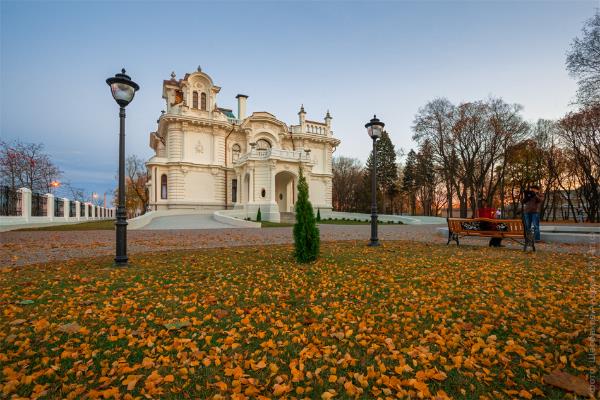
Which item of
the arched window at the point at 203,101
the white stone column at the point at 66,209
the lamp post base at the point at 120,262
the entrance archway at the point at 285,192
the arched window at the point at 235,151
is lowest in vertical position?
the lamp post base at the point at 120,262

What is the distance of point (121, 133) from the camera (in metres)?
6.86

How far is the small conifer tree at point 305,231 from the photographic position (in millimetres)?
→ 6902

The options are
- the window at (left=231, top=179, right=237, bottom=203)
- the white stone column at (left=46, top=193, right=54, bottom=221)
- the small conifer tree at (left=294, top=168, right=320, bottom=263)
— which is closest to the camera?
the small conifer tree at (left=294, top=168, right=320, bottom=263)

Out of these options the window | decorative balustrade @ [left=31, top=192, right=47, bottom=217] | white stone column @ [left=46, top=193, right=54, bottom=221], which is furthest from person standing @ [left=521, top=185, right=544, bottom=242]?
the window

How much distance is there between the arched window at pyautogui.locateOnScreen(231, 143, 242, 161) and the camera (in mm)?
35188

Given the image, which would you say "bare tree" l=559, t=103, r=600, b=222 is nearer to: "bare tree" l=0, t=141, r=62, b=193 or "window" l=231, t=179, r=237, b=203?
"window" l=231, t=179, r=237, b=203

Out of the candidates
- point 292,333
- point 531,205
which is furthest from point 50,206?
point 531,205

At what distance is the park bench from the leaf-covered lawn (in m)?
2.82

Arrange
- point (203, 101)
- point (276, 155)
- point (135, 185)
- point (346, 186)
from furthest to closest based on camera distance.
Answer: point (346, 186)
point (135, 185)
point (203, 101)
point (276, 155)

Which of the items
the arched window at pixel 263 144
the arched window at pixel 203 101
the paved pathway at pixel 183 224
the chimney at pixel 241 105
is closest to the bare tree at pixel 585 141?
the paved pathway at pixel 183 224

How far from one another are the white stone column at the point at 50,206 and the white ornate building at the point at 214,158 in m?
10.9

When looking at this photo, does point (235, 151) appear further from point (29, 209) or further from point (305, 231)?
point (305, 231)

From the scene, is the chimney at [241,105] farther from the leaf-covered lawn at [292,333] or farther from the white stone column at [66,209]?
the leaf-covered lawn at [292,333]

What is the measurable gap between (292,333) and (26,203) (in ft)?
69.4
